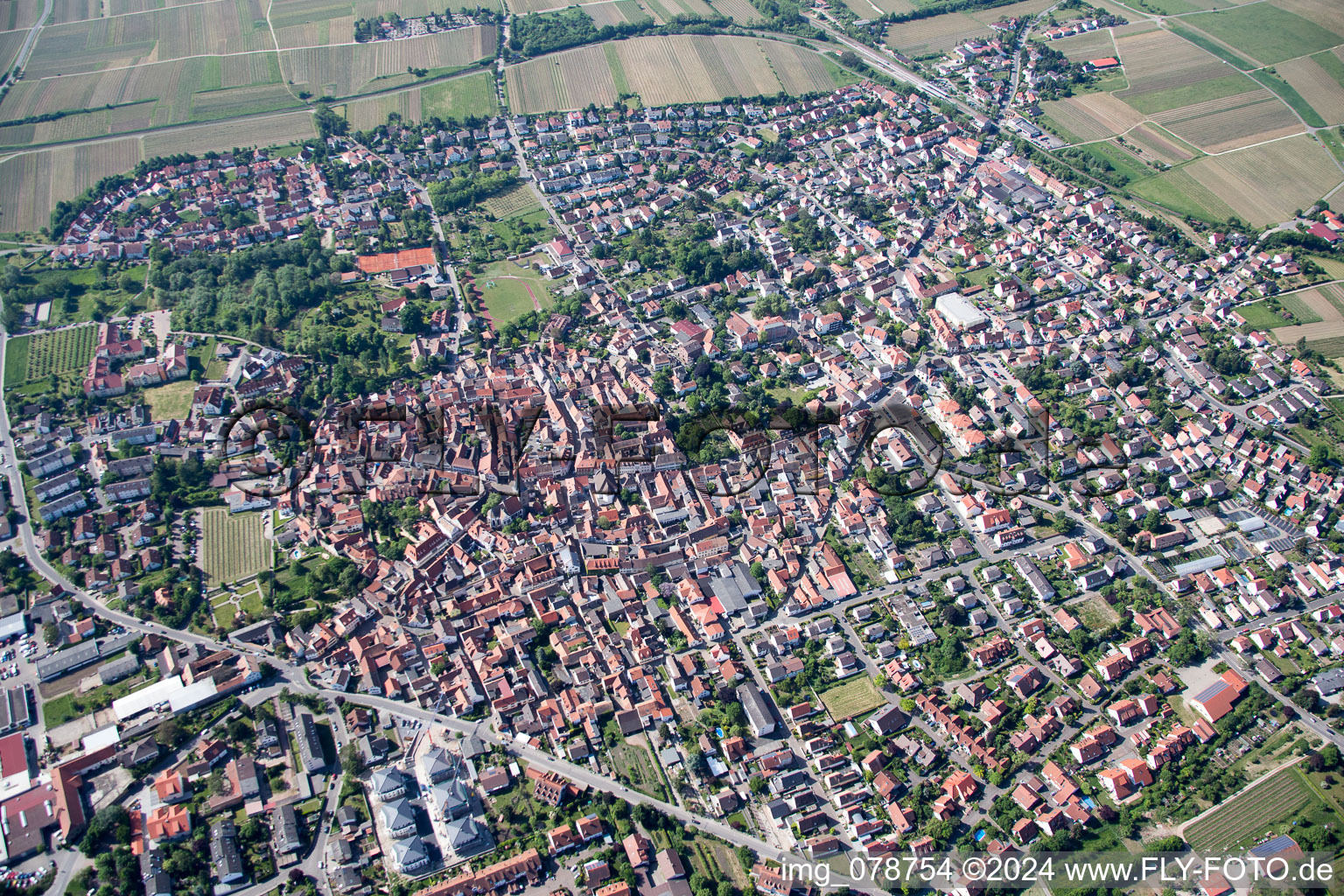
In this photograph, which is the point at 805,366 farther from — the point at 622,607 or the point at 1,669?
the point at 1,669

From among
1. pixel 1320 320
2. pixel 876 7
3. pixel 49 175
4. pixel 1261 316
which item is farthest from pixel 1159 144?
pixel 49 175

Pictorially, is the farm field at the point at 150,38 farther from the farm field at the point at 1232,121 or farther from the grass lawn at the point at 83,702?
the farm field at the point at 1232,121

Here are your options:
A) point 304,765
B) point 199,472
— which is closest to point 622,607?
point 304,765

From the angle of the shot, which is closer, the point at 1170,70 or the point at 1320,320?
the point at 1320,320

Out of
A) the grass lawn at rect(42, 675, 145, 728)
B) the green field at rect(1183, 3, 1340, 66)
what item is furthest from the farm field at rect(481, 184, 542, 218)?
the green field at rect(1183, 3, 1340, 66)

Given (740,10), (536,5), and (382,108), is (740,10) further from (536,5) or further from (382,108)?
(382,108)
